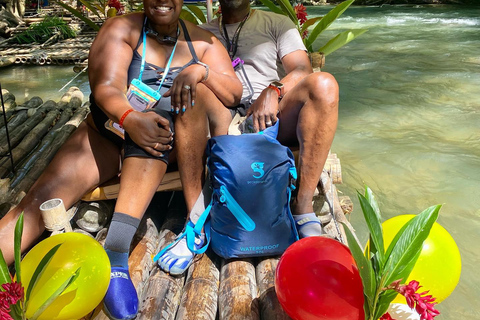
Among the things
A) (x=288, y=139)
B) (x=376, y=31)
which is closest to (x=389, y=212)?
(x=288, y=139)

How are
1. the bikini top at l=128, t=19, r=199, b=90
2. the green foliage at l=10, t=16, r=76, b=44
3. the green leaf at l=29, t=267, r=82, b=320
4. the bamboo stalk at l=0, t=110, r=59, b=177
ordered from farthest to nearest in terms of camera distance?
the green foliage at l=10, t=16, r=76, b=44
the bamboo stalk at l=0, t=110, r=59, b=177
the bikini top at l=128, t=19, r=199, b=90
the green leaf at l=29, t=267, r=82, b=320

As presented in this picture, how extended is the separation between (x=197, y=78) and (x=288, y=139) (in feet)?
2.04

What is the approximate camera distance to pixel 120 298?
5.05 ft

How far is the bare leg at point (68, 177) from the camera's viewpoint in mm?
1910

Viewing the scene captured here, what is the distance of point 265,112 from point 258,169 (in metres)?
0.42

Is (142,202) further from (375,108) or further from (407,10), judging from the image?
(407,10)

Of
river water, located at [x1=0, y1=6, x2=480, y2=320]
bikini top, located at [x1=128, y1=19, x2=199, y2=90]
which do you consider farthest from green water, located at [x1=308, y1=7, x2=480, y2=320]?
bikini top, located at [x1=128, y1=19, x2=199, y2=90]

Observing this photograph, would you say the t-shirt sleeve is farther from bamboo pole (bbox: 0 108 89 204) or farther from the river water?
bamboo pole (bbox: 0 108 89 204)

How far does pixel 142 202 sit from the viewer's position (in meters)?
1.87

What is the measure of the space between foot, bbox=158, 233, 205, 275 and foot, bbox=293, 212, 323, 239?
1.56 ft

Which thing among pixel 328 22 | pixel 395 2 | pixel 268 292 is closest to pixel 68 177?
pixel 268 292

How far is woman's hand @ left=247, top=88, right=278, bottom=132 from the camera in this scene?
2.16 m

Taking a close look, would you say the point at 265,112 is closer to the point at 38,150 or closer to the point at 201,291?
the point at 201,291

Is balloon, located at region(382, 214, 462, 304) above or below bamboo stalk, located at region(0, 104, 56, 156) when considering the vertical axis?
above
